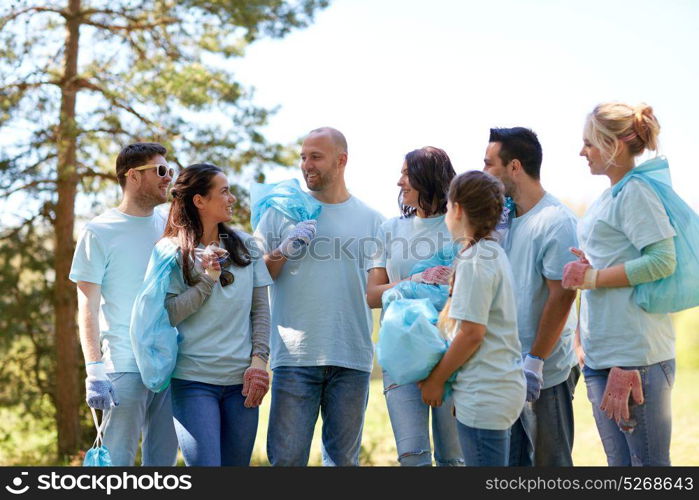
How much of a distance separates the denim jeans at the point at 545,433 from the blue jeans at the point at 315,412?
2.71 feet

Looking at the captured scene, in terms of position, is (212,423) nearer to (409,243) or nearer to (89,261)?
(89,261)

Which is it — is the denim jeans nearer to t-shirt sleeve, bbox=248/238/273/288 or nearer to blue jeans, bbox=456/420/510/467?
blue jeans, bbox=456/420/510/467

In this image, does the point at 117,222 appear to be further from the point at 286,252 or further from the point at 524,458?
the point at 524,458

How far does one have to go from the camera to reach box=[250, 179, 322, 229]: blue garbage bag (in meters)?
3.96

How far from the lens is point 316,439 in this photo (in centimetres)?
1138

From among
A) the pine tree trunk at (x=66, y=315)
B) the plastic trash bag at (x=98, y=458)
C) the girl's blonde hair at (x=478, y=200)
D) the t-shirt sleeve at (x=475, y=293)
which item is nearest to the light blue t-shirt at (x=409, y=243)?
the girl's blonde hair at (x=478, y=200)

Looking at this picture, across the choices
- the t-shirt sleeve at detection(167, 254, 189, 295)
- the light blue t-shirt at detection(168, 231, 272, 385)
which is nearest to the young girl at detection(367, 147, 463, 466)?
the light blue t-shirt at detection(168, 231, 272, 385)

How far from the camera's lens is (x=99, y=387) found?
3.67 meters

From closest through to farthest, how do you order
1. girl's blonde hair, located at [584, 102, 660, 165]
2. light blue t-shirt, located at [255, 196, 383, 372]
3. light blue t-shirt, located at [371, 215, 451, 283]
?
girl's blonde hair, located at [584, 102, 660, 165] < light blue t-shirt, located at [371, 215, 451, 283] < light blue t-shirt, located at [255, 196, 383, 372]

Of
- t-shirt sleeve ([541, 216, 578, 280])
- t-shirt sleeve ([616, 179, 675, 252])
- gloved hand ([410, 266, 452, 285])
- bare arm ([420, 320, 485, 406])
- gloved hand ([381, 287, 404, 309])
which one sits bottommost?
bare arm ([420, 320, 485, 406])

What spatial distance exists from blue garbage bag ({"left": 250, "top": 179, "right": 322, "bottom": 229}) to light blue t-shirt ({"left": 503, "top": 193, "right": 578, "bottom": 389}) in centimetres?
109

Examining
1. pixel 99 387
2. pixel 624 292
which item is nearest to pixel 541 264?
pixel 624 292

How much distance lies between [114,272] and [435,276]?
1639 mm

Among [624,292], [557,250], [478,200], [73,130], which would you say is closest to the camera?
[478,200]
